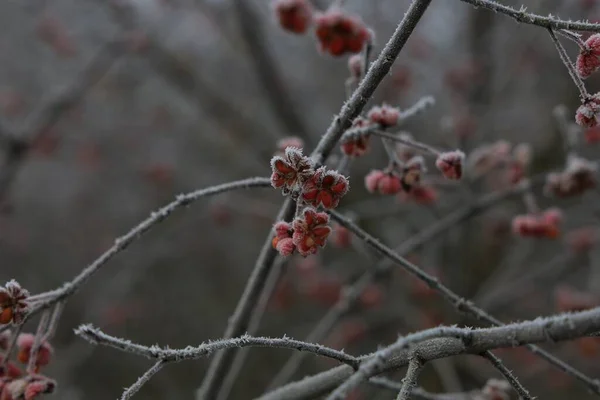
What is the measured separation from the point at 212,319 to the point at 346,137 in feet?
16.7

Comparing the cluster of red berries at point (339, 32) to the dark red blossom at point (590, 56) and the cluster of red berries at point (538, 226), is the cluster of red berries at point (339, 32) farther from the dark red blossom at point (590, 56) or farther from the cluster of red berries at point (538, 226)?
the cluster of red berries at point (538, 226)

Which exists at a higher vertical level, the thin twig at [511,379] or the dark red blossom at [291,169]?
the dark red blossom at [291,169]

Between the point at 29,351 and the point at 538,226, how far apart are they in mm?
1627

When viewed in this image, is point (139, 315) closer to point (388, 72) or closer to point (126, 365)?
point (126, 365)

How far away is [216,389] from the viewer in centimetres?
Result: 162

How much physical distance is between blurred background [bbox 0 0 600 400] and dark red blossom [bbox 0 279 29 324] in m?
2.16

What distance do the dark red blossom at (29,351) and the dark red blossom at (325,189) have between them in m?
0.75

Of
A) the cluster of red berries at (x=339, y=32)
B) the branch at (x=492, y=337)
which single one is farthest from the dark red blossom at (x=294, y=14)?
the branch at (x=492, y=337)

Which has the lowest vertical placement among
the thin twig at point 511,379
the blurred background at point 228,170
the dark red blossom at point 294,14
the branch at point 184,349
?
the branch at point 184,349

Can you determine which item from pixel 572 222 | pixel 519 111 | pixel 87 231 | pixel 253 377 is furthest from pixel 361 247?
pixel 87 231

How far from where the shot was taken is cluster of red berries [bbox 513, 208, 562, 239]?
2041 millimetres

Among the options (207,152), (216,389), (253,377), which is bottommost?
(216,389)

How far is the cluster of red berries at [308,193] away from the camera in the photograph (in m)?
1.11

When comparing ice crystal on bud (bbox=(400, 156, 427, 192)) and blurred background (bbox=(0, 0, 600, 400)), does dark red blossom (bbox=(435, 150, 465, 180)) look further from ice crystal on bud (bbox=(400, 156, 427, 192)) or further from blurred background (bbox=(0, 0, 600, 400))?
blurred background (bbox=(0, 0, 600, 400))
